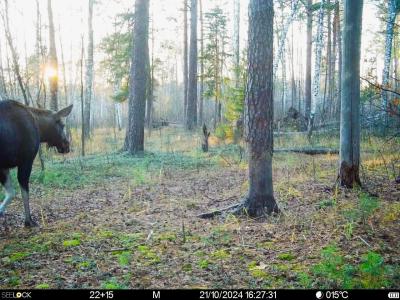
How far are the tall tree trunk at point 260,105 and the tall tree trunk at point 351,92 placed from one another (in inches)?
90.2

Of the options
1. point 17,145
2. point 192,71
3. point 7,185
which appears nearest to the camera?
point 17,145

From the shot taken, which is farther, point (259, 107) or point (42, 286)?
point (259, 107)

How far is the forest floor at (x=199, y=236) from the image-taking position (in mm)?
4613

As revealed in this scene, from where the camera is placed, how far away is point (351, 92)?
27.4 ft

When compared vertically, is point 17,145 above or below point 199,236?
above

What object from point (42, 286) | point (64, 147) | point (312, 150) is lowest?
point (42, 286)

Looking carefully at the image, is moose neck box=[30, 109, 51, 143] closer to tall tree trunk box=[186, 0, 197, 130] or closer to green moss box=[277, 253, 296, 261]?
green moss box=[277, 253, 296, 261]

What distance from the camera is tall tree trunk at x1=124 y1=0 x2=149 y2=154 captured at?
49.6ft

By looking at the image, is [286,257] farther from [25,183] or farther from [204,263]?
[25,183]

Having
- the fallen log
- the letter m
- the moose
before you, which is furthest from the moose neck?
the fallen log

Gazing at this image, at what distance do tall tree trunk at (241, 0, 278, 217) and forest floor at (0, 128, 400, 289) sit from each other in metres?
0.42

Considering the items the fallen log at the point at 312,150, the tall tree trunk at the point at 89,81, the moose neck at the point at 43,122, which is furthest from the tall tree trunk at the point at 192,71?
the moose neck at the point at 43,122

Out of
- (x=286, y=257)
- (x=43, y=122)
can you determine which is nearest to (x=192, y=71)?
(x=43, y=122)

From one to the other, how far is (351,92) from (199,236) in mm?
4490
